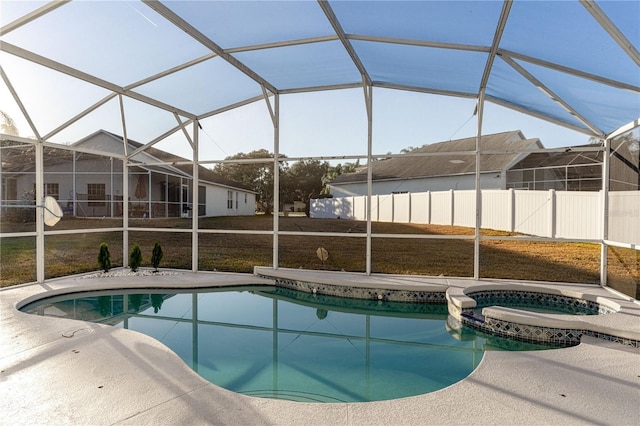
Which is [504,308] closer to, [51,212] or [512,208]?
Answer: [512,208]

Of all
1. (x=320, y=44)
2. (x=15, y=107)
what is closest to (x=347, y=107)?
(x=320, y=44)

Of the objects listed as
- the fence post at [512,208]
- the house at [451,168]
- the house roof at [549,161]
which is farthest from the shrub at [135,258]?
the house roof at [549,161]

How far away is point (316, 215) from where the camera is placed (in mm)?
14070

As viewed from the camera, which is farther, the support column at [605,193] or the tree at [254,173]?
the tree at [254,173]

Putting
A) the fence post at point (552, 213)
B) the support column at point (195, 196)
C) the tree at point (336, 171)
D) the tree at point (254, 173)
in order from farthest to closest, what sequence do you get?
the tree at point (254, 173), the tree at point (336, 171), the fence post at point (552, 213), the support column at point (195, 196)

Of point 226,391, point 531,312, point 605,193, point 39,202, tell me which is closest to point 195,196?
point 39,202

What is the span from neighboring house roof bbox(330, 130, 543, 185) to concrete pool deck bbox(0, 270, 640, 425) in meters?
6.21

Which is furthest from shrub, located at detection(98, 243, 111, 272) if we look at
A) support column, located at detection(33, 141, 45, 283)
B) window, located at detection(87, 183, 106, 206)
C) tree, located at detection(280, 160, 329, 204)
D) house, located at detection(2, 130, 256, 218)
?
tree, located at detection(280, 160, 329, 204)

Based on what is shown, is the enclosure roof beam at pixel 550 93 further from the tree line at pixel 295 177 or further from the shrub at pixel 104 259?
the shrub at pixel 104 259

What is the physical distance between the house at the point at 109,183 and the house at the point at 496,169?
6263 mm

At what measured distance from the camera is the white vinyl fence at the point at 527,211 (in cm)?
607

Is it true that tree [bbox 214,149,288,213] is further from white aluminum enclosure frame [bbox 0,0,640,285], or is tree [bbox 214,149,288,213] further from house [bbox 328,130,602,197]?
white aluminum enclosure frame [bbox 0,0,640,285]

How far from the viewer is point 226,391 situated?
2.94 m

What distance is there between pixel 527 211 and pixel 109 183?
11.4 meters
